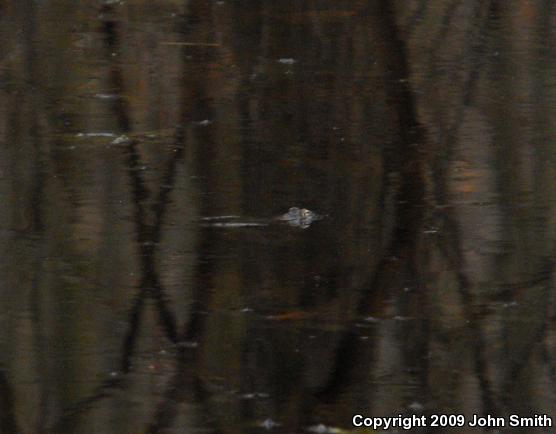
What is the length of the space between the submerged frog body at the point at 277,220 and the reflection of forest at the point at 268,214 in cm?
2

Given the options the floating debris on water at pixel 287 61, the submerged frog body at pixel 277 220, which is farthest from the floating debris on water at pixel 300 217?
the floating debris on water at pixel 287 61

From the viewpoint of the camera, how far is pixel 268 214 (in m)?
1.45

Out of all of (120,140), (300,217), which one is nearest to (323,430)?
(300,217)

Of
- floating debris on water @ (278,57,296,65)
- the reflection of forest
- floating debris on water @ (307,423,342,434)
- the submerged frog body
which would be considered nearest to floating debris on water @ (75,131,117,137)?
the reflection of forest

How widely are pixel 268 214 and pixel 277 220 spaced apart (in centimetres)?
2

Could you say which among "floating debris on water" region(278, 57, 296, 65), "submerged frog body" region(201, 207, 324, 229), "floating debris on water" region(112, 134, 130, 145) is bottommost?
"submerged frog body" region(201, 207, 324, 229)

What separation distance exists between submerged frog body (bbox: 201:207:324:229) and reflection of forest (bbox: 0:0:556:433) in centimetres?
2

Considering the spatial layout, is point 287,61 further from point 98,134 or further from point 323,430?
point 323,430

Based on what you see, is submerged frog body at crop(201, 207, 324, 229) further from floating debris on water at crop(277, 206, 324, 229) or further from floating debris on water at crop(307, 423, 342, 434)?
floating debris on water at crop(307, 423, 342, 434)

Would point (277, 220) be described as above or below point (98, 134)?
below

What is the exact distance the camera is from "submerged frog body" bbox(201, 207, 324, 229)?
145cm

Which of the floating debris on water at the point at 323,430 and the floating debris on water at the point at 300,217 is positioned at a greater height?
the floating debris on water at the point at 300,217

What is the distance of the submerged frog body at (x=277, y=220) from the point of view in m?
1.45

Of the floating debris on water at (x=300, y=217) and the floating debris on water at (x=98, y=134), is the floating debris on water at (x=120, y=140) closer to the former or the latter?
the floating debris on water at (x=98, y=134)
